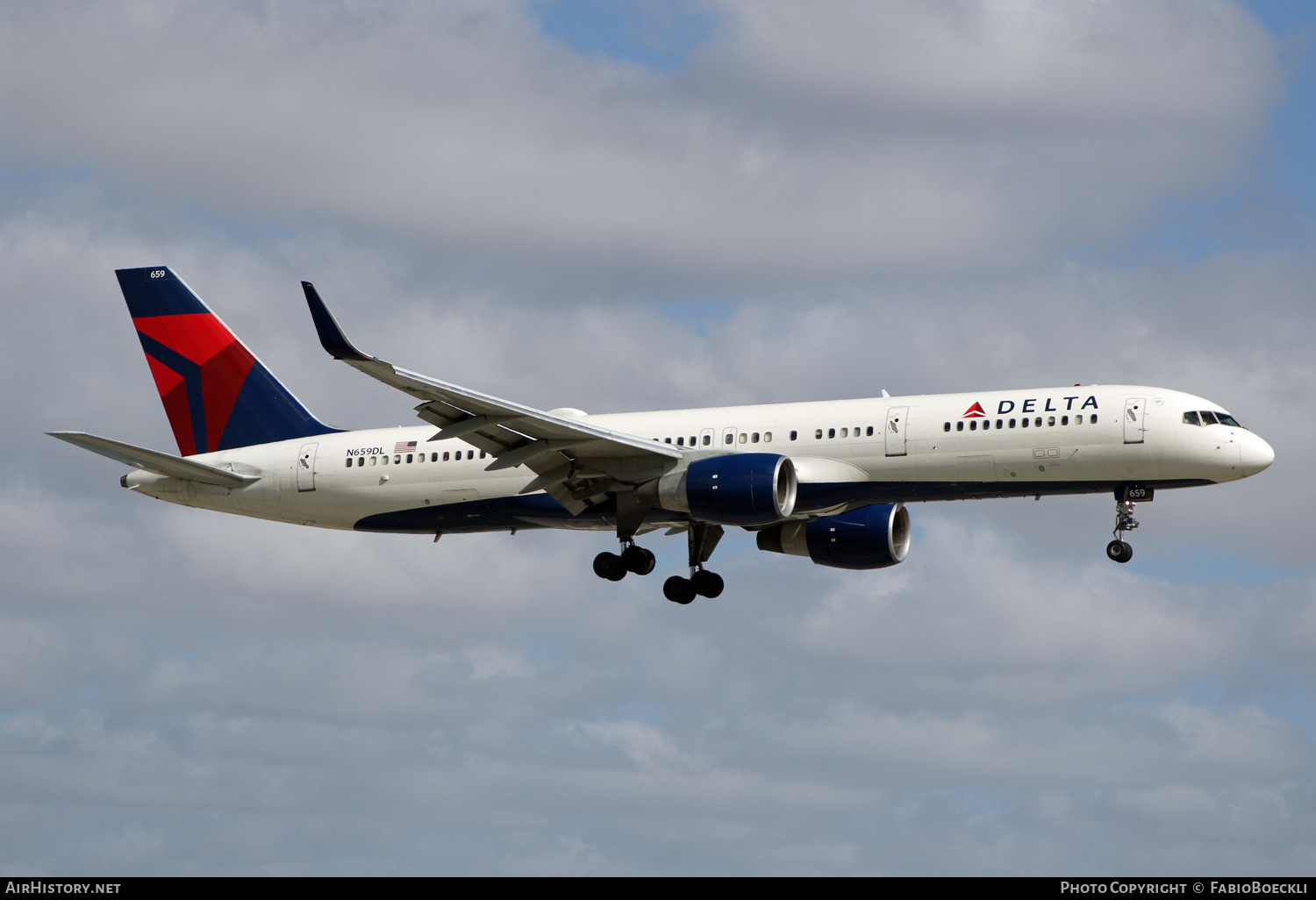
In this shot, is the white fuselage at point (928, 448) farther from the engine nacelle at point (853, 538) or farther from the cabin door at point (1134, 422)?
the engine nacelle at point (853, 538)

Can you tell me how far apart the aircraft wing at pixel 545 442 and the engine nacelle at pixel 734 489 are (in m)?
0.94

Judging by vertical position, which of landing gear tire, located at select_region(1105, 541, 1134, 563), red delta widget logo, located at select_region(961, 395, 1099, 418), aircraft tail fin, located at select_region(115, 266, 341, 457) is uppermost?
aircraft tail fin, located at select_region(115, 266, 341, 457)

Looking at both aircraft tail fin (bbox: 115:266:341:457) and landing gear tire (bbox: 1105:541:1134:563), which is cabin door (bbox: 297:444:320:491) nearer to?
aircraft tail fin (bbox: 115:266:341:457)

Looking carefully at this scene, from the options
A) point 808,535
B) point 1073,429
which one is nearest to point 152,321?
point 808,535

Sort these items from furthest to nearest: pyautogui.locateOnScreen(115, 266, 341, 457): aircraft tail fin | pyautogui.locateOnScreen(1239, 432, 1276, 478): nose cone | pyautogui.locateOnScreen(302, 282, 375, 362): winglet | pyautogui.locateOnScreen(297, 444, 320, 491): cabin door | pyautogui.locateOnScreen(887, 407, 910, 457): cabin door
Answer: pyautogui.locateOnScreen(115, 266, 341, 457): aircraft tail fin < pyautogui.locateOnScreen(297, 444, 320, 491): cabin door < pyautogui.locateOnScreen(887, 407, 910, 457): cabin door < pyautogui.locateOnScreen(1239, 432, 1276, 478): nose cone < pyautogui.locateOnScreen(302, 282, 375, 362): winglet

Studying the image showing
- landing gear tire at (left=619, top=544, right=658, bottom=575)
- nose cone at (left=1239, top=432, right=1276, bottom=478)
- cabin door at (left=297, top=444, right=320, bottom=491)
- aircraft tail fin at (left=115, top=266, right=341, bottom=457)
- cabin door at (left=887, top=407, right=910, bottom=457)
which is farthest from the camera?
aircraft tail fin at (left=115, top=266, right=341, bottom=457)

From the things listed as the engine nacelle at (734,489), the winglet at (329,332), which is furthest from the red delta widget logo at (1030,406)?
the winglet at (329,332)

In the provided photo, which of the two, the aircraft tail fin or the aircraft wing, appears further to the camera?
the aircraft tail fin

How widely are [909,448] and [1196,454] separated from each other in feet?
25.2

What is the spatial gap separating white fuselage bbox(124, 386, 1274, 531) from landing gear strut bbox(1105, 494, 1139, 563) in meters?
0.89

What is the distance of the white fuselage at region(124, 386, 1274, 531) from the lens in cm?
4609

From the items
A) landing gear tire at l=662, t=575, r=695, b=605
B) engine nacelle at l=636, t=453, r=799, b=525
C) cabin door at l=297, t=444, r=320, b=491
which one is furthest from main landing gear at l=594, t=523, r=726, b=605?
cabin door at l=297, t=444, r=320, b=491

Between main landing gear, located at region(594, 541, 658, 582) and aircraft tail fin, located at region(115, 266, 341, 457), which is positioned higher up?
aircraft tail fin, located at region(115, 266, 341, 457)
